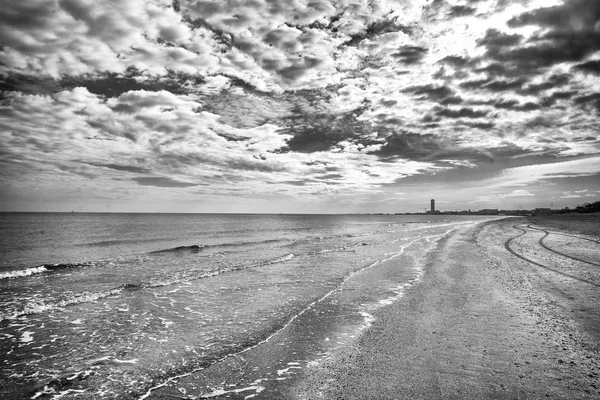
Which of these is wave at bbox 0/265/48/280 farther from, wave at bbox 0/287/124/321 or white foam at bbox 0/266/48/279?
wave at bbox 0/287/124/321

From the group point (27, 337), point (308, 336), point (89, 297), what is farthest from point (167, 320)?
point (89, 297)

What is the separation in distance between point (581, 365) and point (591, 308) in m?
5.29

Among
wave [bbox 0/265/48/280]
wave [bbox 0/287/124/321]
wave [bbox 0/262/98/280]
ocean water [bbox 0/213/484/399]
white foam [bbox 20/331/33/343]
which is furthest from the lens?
wave [bbox 0/262/98/280]

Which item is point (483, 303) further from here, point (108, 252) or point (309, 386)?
point (108, 252)

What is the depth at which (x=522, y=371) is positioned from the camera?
5.92 metres

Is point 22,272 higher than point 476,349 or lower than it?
lower

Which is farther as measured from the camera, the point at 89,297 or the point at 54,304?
the point at 89,297

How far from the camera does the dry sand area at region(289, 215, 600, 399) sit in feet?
17.7

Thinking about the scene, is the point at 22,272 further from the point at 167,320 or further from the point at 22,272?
the point at 167,320

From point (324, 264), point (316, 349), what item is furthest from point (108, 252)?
point (316, 349)

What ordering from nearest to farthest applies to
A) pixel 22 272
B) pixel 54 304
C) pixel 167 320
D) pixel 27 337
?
pixel 27 337
pixel 167 320
pixel 54 304
pixel 22 272

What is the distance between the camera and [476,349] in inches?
275

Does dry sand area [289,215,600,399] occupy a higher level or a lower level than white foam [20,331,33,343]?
higher

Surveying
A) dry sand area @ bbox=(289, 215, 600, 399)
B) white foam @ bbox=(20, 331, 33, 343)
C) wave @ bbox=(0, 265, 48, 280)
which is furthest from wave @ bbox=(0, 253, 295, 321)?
dry sand area @ bbox=(289, 215, 600, 399)
